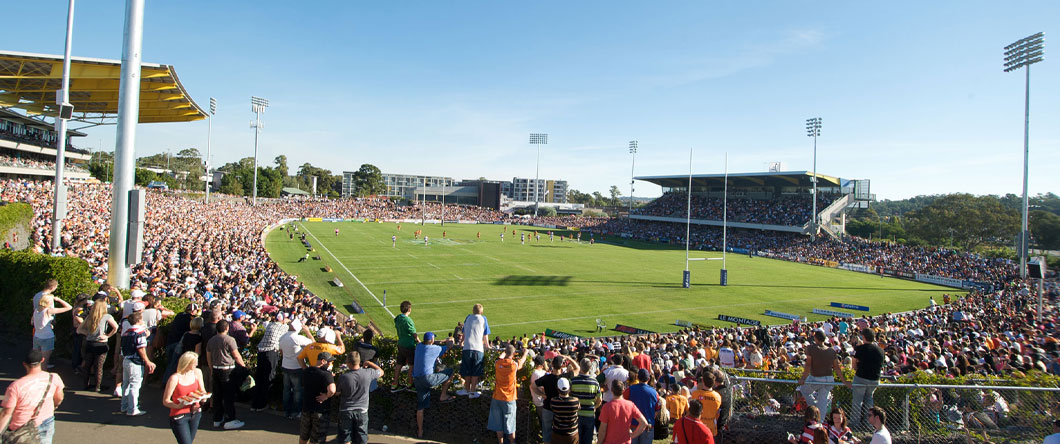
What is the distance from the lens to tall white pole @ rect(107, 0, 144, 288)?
9.80 metres

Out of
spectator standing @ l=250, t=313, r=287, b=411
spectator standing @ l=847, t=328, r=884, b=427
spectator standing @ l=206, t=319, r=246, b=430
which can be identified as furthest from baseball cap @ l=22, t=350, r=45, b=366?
spectator standing @ l=847, t=328, r=884, b=427

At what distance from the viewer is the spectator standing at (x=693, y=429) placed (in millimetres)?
5238

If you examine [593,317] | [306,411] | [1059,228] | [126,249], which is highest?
[1059,228]

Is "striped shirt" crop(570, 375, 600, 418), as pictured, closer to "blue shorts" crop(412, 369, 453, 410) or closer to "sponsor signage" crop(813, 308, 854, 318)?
"blue shorts" crop(412, 369, 453, 410)

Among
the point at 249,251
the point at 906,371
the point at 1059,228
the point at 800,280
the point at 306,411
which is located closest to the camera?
the point at 306,411

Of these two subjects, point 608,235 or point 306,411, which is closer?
point 306,411

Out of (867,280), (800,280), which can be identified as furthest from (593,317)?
(867,280)

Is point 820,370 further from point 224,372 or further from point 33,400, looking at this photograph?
point 33,400

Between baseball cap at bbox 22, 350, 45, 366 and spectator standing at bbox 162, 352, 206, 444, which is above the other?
baseball cap at bbox 22, 350, 45, 366

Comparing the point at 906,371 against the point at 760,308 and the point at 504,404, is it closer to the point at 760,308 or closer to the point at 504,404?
the point at 504,404

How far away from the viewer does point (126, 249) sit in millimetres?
10039

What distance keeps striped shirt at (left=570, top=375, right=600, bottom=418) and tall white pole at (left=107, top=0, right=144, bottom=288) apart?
29.2 feet

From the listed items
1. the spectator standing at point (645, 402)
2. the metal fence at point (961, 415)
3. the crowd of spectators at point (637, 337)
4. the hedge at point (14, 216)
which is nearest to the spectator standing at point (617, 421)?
the crowd of spectators at point (637, 337)

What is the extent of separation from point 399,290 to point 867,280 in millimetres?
35728
